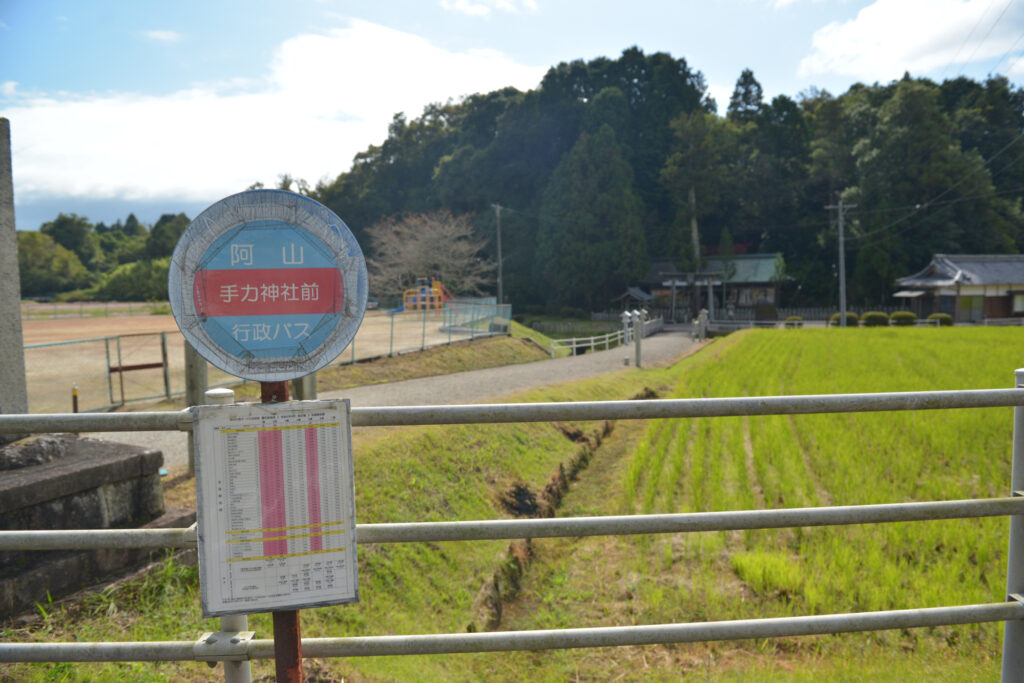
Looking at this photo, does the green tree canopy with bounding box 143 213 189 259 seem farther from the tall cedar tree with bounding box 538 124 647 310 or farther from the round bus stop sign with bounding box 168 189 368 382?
the round bus stop sign with bounding box 168 189 368 382

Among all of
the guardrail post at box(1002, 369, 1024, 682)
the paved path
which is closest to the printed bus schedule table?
the guardrail post at box(1002, 369, 1024, 682)

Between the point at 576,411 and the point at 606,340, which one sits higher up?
the point at 576,411

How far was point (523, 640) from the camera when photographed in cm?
191

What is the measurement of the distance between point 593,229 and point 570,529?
44762mm

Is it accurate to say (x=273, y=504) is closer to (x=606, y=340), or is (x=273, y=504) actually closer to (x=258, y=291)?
(x=258, y=291)

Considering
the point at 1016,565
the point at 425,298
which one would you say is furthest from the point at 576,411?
the point at 425,298

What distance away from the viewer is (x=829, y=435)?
7844mm

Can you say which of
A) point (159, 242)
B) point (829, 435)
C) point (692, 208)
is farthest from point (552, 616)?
point (159, 242)

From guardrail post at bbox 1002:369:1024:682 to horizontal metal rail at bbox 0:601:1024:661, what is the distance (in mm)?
69

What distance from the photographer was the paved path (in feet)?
25.5

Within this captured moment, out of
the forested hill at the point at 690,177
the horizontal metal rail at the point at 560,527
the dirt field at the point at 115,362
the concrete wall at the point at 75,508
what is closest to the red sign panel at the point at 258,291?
the horizontal metal rail at the point at 560,527

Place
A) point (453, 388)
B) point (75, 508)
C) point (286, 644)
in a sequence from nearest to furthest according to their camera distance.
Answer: point (286, 644), point (75, 508), point (453, 388)

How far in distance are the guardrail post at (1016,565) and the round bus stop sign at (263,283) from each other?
2026 millimetres

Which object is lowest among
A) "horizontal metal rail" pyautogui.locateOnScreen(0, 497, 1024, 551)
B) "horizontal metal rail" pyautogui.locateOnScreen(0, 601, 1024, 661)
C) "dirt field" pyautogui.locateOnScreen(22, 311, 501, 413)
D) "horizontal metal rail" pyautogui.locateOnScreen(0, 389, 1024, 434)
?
"dirt field" pyautogui.locateOnScreen(22, 311, 501, 413)
